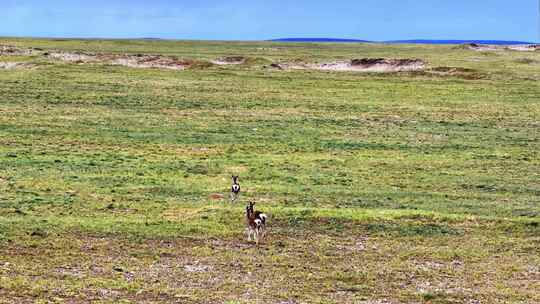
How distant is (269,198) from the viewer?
89.3ft

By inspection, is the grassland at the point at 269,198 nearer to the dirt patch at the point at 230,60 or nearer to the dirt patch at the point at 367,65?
the dirt patch at the point at 367,65

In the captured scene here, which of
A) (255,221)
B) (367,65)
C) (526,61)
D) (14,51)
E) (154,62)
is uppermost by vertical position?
(526,61)

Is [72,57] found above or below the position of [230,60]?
below

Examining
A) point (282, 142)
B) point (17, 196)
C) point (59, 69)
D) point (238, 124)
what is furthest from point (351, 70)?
point (17, 196)

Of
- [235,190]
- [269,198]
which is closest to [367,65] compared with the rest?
[269,198]

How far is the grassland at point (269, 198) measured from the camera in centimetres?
1770

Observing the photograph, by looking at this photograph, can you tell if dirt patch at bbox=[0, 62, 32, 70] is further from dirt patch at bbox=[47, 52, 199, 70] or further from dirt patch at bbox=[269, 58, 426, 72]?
dirt patch at bbox=[269, 58, 426, 72]

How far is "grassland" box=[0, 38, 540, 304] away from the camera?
58.1ft

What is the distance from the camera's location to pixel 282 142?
40.9m

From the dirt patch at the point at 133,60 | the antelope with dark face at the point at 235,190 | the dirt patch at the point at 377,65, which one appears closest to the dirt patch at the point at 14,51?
the dirt patch at the point at 133,60

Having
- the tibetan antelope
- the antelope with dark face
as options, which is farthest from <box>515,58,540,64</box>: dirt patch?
the tibetan antelope

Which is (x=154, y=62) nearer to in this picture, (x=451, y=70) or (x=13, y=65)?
(x=13, y=65)

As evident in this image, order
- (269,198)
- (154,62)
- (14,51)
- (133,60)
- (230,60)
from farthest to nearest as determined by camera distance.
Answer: (230,60) < (14,51) < (133,60) < (154,62) < (269,198)

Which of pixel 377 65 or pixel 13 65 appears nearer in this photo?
pixel 13 65
